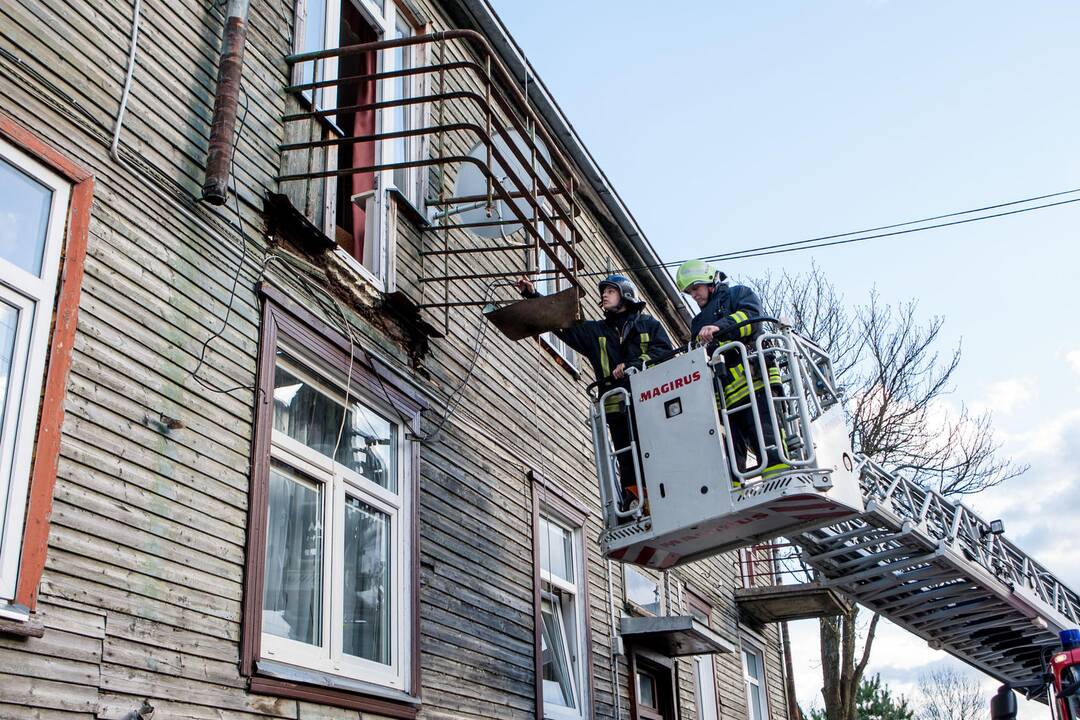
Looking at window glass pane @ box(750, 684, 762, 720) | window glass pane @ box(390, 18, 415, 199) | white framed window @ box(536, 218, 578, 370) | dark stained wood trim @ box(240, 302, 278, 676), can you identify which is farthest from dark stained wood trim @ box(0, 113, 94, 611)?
window glass pane @ box(750, 684, 762, 720)

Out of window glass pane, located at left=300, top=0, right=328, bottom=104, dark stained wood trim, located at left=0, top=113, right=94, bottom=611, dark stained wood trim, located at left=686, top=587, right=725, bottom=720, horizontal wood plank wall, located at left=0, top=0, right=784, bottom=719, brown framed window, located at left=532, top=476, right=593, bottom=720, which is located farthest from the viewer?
dark stained wood trim, located at left=686, top=587, right=725, bottom=720

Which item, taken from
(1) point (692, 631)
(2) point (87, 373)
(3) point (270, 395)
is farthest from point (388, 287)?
(1) point (692, 631)

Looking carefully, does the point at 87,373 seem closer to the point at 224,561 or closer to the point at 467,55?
the point at 224,561

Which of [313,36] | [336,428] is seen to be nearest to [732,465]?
[336,428]

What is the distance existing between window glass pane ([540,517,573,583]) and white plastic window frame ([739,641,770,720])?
6.82 meters

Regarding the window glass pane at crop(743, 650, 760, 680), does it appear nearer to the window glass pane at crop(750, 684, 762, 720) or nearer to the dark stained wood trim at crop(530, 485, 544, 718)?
the window glass pane at crop(750, 684, 762, 720)

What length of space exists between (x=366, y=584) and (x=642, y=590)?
6.05 meters

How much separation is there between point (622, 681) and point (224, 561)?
6.23 m

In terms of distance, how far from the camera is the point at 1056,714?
7648 mm

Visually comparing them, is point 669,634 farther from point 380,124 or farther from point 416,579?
point 380,124

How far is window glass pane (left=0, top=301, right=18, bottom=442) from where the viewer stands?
Answer: 442 centimetres

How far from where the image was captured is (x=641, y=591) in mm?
12211

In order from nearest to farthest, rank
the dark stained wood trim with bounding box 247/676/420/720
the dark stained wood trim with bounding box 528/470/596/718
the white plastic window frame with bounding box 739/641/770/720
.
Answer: the dark stained wood trim with bounding box 247/676/420/720 < the dark stained wood trim with bounding box 528/470/596/718 < the white plastic window frame with bounding box 739/641/770/720

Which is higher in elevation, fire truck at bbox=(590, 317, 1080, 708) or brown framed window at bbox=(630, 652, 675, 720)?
fire truck at bbox=(590, 317, 1080, 708)
